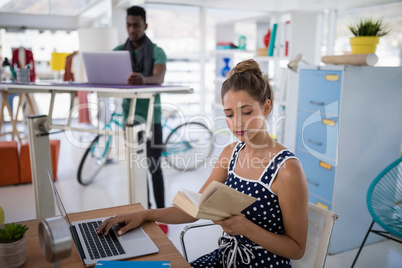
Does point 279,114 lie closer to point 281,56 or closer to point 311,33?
point 281,56

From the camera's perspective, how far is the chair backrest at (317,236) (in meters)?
1.13

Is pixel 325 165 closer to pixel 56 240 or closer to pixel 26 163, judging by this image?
pixel 56 240

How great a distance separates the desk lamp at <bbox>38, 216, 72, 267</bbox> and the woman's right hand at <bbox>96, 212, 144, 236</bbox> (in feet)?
1.55

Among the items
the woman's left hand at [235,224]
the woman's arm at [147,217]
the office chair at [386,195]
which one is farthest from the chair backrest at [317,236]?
the office chair at [386,195]

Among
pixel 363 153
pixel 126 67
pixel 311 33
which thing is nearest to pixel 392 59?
pixel 311 33

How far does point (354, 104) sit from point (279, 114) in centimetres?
161

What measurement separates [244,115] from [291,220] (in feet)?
1.25

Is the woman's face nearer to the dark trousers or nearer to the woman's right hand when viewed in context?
the woman's right hand

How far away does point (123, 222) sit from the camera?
3.85 feet

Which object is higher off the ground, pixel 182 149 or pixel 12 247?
pixel 12 247

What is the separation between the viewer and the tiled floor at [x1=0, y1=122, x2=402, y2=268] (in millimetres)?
2402

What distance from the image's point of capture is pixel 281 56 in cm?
392

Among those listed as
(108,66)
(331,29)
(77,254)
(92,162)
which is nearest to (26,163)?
(92,162)

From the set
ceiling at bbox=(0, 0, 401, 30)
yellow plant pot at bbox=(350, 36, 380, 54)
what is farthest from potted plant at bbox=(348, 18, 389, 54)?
ceiling at bbox=(0, 0, 401, 30)
